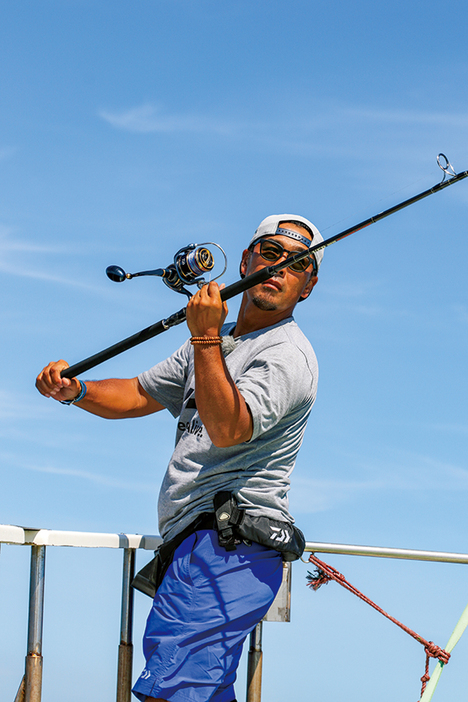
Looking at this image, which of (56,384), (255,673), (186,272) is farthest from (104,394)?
(255,673)

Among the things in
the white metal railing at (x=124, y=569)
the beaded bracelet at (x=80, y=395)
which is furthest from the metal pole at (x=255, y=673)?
the beaded bracelet at (x=80, y=395)

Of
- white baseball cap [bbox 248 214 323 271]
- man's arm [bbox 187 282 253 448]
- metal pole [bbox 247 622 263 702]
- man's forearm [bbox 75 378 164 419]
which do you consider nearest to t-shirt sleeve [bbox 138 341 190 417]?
man's forearm [bbox 75 378 164 419]

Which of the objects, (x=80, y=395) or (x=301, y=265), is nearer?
(x=301, y=265)

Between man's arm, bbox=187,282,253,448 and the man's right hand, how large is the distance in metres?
0.74

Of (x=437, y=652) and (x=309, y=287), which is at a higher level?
(x=309, y=287)

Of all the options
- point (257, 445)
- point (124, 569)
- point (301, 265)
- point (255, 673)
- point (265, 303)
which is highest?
point (301, 265)

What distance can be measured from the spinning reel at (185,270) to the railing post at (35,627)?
3.19 feet

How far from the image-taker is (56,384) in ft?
9.42

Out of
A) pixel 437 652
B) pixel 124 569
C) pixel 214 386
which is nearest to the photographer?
pixel 214 386

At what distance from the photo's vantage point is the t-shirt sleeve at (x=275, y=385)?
2367 mm

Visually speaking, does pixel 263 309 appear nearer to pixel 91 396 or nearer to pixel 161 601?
pixel 91 396

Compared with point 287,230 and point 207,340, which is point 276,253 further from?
Answer: point 207,340

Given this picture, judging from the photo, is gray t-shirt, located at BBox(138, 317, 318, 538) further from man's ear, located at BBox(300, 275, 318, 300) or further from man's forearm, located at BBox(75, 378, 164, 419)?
man's forearm, located at BBox(75, 378, 164, 419)

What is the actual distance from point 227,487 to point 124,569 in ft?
2.81
